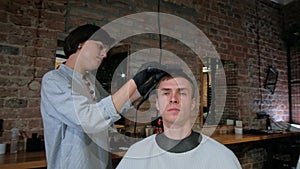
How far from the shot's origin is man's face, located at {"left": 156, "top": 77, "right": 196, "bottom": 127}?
127 centimetres

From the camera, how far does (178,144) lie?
1.36 m

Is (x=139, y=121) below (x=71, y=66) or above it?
below

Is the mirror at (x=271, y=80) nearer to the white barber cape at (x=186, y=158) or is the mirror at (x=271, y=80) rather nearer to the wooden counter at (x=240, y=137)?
the wooden counter at (x=240, y=137)

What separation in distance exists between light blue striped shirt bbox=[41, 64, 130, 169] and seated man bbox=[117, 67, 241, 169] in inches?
9.5

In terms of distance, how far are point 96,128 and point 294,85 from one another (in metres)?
4.20

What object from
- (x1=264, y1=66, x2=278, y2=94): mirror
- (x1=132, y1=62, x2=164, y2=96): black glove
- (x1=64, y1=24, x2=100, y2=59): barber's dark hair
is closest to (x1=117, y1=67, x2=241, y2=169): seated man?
(x1=132, y1=62, x2=164, y2=96): black glove

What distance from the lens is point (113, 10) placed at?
→ 245cm

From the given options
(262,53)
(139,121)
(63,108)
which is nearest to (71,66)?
(63,108)

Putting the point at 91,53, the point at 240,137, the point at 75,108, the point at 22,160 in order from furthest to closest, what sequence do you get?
the point at 240,137
the point at 22,160
the point at 91,53
the point at 75,108

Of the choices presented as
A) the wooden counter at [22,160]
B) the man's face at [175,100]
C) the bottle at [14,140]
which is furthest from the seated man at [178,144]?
the bottle at [14,140]

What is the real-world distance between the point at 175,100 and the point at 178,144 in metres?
0.27

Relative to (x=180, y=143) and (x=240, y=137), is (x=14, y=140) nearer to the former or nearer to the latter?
(x=180, y=143)

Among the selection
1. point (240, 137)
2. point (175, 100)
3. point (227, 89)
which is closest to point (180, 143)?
point (175, 100)

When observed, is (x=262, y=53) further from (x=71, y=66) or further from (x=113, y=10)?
(x=71, y=66)
